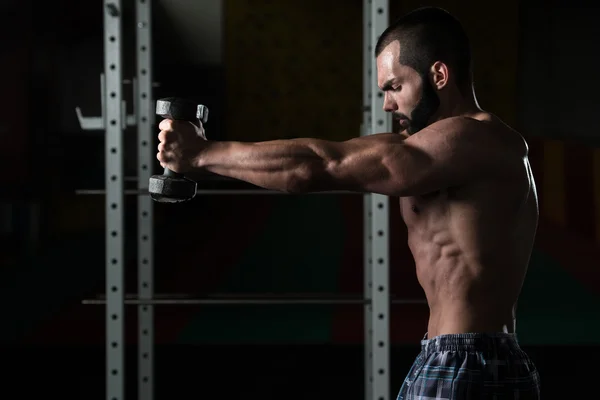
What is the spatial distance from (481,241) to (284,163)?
0.41 metres

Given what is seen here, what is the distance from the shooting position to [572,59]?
5492 millimetres

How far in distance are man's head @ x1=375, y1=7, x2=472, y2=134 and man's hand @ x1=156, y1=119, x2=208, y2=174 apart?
1.31ft

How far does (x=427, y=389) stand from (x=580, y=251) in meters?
4.21

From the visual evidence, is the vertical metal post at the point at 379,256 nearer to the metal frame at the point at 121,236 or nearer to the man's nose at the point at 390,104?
the metal frame at the point at 121,236

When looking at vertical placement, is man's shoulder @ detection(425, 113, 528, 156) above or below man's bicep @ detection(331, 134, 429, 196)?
above

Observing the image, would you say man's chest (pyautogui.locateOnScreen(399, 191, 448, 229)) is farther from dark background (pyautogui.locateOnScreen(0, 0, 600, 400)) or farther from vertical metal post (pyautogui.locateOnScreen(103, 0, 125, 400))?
dark background (pyautogui.locateOnScreen(0, 0, 600, 400))

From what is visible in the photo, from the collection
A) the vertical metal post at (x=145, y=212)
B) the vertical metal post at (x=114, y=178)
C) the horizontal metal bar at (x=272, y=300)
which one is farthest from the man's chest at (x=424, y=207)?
the vertical metal post at (x=145, y=212)

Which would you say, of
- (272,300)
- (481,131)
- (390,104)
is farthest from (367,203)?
(481,131)

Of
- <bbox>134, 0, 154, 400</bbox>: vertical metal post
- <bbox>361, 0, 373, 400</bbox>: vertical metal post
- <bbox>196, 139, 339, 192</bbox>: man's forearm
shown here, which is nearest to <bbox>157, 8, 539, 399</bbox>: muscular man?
<bbox>196, 139, 339, 192</bbox>: man's forearm

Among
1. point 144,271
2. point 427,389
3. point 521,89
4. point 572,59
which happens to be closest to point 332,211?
point 521,89

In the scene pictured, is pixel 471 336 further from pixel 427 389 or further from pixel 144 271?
pixel 144 271

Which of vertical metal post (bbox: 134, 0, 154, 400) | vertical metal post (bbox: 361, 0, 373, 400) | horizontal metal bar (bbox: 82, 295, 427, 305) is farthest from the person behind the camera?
vertical metal post (bbox: 134, 0, 154, 400)

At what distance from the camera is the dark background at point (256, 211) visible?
465cm

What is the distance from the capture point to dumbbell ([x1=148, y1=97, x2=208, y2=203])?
151cm
